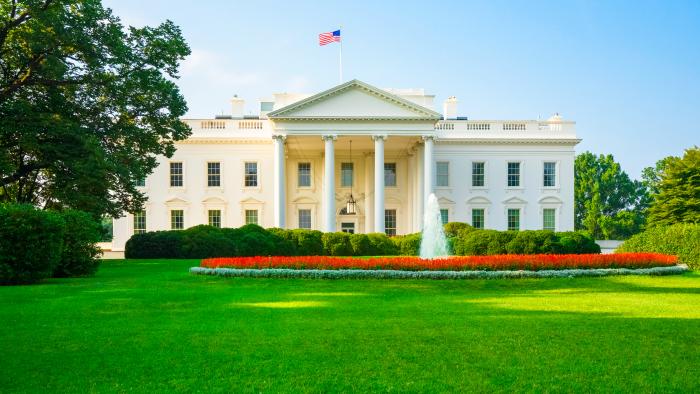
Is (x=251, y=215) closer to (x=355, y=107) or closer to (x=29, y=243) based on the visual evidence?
(x=355, y=107)

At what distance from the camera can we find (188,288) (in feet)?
48.9

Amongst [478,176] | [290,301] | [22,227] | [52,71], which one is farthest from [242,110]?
[290,301]

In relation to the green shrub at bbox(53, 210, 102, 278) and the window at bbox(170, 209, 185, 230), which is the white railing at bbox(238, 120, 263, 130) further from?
the green shrub at bbox(53, 210, 102, 278)

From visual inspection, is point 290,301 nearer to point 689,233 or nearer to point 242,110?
point 689,233

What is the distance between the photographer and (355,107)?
38844mm

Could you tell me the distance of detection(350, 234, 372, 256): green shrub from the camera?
34719 millimetres

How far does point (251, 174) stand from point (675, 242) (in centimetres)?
2918

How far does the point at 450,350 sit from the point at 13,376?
4872 millimetres

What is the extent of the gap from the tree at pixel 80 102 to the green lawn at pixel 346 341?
10.7 m

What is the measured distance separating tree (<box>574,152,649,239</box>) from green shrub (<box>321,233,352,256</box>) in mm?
41714

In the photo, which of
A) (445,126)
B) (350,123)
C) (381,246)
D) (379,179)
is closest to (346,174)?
(379,179)

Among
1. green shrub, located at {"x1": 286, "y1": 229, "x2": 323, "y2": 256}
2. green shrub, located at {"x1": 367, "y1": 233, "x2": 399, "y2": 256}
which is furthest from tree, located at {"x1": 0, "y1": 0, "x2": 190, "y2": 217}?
green shrub, located at {"x1": 367, "y1": 233, "x2": 399, "y2": 256}

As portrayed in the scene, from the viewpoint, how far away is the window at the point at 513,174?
45.0 m

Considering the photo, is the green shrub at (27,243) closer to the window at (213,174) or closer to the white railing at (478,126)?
the window at (213,174)
